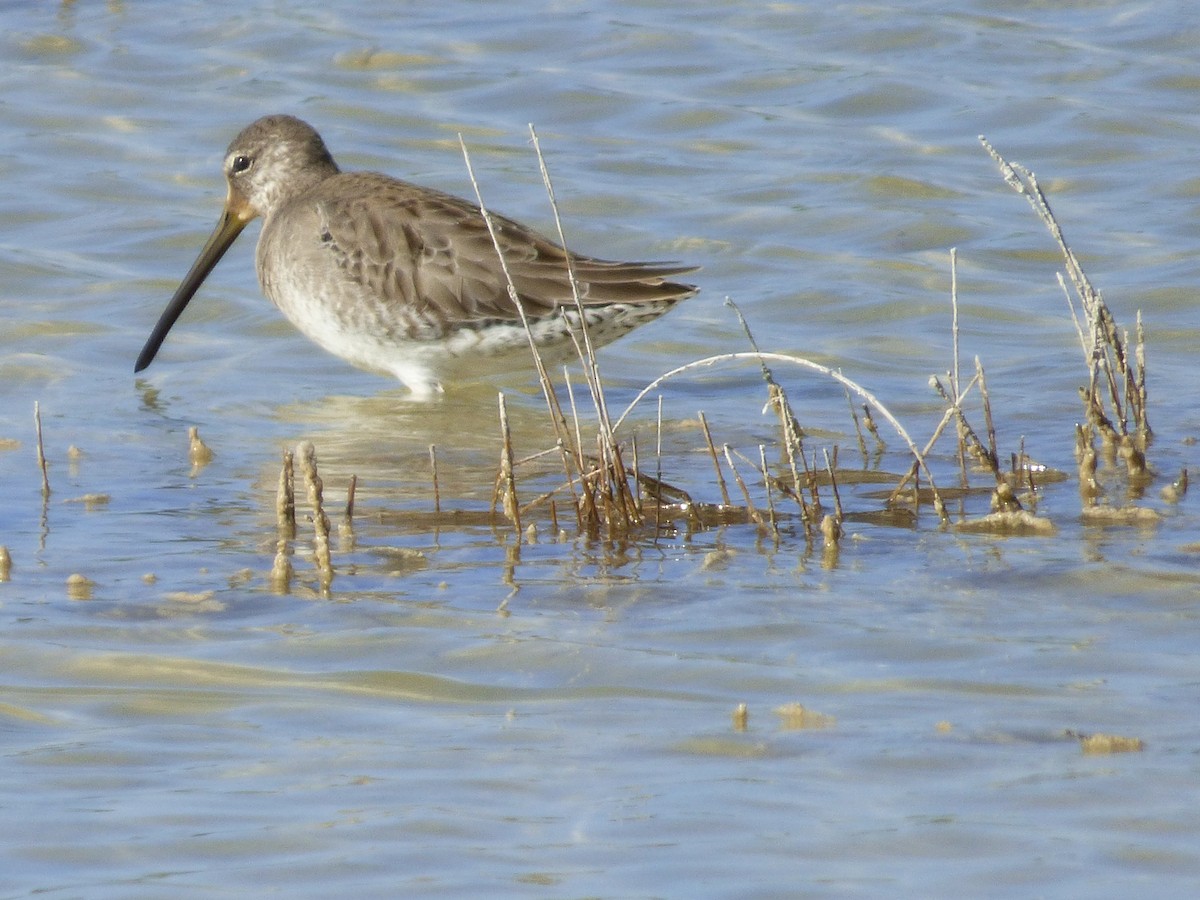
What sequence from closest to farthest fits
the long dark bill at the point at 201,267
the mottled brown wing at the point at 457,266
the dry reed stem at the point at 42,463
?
the dry reed stem at the point at 42,463, the mottled brown wing at the point at 457,266, the long dark bill at the point at 201,267

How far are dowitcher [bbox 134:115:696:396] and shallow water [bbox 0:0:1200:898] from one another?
Result: 327mm

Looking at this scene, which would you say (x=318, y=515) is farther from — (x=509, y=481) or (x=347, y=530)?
(x=509, y=481)

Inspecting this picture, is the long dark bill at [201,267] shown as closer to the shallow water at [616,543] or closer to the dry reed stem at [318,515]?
the shallow water at [616,543]

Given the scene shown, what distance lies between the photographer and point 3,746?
474cm

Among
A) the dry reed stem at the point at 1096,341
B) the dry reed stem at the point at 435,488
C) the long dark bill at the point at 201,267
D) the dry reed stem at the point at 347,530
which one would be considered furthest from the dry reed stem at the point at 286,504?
the long dark bill at the point at 201,267

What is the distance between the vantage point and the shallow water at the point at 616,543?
A: 4.22 metres

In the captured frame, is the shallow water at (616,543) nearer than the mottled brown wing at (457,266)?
Yes

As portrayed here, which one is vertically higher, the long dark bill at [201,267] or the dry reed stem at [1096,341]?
the dry reed stem at [1096,341]

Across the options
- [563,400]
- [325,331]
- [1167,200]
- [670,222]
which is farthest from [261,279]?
[1167,200]

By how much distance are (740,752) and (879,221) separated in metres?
7.42

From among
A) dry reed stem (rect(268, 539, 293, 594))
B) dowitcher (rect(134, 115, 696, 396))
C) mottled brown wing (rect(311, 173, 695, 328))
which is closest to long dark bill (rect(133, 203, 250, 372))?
dowitcher (rect(134, 115, 696, 396))

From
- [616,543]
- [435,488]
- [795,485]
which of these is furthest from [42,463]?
[795,485]

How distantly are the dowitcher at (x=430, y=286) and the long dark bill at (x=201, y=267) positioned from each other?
683 mm

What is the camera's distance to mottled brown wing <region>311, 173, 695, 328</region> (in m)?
8.84
